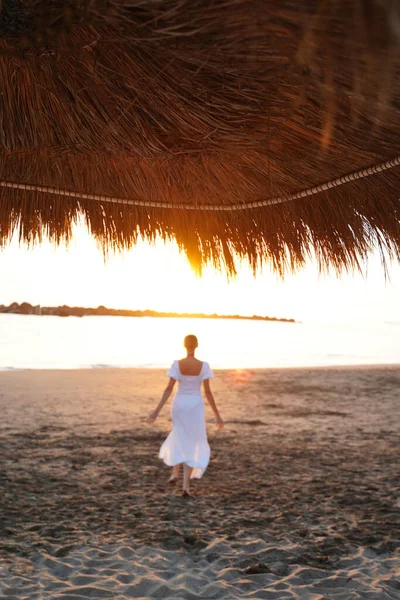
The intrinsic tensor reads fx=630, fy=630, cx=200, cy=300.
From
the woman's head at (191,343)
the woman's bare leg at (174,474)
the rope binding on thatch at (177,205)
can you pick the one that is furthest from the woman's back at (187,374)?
the rope binding on thatch at (177,205)

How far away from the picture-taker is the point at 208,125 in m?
2.11

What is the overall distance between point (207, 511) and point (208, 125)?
9.67 ft

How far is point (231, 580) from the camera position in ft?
10.2

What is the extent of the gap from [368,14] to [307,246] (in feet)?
6.31

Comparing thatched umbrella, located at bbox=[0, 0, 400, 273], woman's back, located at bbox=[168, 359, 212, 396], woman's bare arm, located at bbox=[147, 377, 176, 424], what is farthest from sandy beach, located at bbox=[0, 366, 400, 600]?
thatched umbrella, located at bbox=[0, 0, 400, 273]

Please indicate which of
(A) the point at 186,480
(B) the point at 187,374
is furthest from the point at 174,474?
(B) the point at 187,374

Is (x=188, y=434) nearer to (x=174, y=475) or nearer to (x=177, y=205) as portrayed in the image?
(x=174, y=475)

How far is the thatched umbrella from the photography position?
41.6 inches

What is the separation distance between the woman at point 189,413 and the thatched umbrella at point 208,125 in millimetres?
1736

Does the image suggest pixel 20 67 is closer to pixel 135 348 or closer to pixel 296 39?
pixel 296 39

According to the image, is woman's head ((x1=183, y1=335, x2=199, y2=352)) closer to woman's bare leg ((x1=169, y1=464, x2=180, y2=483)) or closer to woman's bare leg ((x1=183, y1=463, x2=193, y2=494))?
woman's bare leg ((x1=183, y1=463, x2=193, y2=494))

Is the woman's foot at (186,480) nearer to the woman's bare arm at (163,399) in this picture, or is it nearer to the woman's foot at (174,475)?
the woman's foot at (174,475)

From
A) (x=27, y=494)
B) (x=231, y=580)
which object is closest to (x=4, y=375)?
(x=27, y=494)

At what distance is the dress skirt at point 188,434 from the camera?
15.6ft
